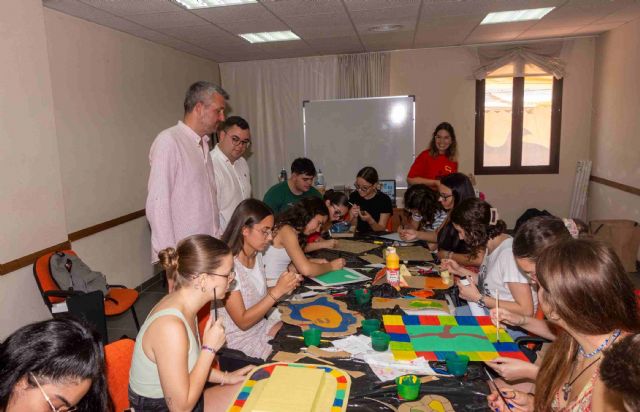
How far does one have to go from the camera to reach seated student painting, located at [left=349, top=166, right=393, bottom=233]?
420 cm

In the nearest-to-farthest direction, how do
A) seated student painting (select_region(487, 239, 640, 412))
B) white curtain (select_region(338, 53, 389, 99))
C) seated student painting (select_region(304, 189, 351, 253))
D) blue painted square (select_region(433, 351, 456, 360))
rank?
seated student painting (select_region(487, 239, 640, 412))
blue painted square (select_region(433, 351, 456, 360))
seated student painting (select_region(304, 189, 351, 253))
white curtain (select_region(338, 53, 389, 99))

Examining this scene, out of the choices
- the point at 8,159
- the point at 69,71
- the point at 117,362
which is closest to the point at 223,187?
the point at 8,159

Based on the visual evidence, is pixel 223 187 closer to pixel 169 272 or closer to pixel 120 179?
pixel 120 179

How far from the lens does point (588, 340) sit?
4.31 feet

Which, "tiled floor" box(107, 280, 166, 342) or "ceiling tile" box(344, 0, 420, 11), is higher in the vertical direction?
"ceiling tile" box(344, 0, 420, 11)

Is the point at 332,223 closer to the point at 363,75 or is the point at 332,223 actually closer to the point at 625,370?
the point at 363,75

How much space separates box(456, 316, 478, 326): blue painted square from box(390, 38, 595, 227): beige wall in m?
4.65

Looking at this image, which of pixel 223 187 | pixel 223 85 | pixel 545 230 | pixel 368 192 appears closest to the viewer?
pixel 545 230

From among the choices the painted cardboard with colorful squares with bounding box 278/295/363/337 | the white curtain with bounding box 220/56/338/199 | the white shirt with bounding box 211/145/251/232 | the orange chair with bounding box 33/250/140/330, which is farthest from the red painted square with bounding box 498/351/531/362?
the white curtain with bounding box 220/56/338/199

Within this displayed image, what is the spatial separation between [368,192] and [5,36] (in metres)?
3.01

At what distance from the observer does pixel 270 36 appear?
507 cm

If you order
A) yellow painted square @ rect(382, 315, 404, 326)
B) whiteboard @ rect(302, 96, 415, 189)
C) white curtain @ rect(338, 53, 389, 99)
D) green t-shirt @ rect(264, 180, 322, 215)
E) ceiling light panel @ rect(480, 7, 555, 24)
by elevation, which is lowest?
yellow painted square @ rect(382, 315, 404, 326)

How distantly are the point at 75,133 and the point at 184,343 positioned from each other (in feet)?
10.1

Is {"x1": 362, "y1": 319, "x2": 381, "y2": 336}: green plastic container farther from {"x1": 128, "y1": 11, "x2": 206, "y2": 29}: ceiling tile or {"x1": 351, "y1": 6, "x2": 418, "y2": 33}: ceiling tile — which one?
{"x1": 128, "y1": 11, "x2": 206, "y2": 29}: ceiling tile
